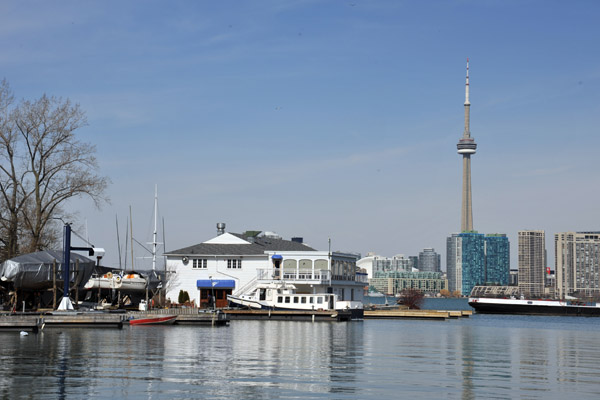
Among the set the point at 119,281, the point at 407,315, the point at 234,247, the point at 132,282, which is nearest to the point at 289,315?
the point at 234,247

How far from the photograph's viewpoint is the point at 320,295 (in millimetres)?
72750

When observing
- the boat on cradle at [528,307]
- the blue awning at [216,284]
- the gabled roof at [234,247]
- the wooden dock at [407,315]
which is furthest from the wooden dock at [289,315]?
the boat on cradle at [528,307]

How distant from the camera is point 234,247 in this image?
81.9 metres

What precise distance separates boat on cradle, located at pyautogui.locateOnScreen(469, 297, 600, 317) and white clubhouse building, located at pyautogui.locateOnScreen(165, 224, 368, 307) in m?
42.9

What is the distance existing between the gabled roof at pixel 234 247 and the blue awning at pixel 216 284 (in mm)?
2672

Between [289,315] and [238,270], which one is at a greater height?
[238,270]

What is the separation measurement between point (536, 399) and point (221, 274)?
57.8m

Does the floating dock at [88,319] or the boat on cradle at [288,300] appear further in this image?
the boat on cradle at [288,300]

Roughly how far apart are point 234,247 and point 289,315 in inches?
563

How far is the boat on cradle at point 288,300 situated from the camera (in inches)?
2832

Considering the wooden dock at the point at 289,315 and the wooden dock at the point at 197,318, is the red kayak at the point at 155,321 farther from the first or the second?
the wooden dock at the point at 289,315

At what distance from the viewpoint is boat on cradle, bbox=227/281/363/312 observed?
7194 cm

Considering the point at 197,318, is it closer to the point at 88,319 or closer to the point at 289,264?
the point at 88,319

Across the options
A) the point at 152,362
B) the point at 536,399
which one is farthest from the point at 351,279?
the point at 536,399
